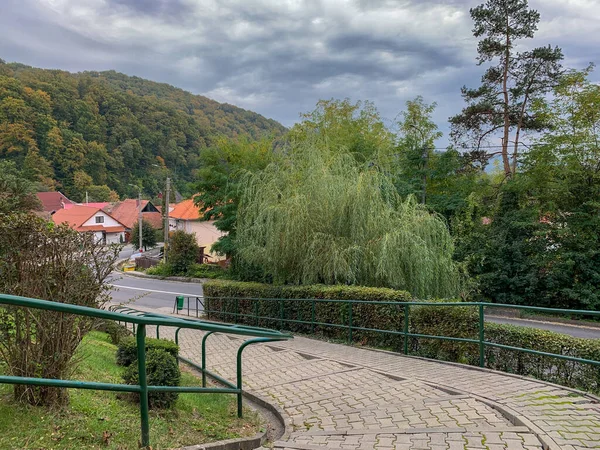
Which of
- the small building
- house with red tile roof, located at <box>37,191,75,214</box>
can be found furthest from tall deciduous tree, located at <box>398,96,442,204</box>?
house with red tile roof, located at <box>37,191,75,214</box>

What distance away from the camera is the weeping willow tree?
37.7 ft

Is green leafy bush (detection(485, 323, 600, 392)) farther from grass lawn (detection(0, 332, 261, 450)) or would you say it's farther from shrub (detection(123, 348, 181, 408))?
shrub (detection(123, 348, 181, 408))

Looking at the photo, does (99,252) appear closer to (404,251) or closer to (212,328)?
(212,328)

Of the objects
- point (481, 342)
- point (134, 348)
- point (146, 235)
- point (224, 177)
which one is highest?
point (224, 177)

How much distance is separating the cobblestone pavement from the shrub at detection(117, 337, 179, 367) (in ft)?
4.44

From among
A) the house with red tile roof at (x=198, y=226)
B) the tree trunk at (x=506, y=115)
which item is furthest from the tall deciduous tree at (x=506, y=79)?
the house with red tile roof at (x=198, y=226)

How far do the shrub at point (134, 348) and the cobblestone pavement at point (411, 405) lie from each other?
135 cm

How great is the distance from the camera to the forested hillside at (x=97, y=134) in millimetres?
71750

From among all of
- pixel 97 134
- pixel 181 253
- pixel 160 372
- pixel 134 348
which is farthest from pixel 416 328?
pixel 97 134

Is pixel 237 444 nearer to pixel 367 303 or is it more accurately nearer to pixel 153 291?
pixel 367 303

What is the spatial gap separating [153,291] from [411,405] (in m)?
26.2

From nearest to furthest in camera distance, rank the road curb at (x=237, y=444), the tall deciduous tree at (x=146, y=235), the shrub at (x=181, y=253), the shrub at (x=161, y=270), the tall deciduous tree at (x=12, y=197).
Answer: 1. the road curb at (x=237, y=444)
2. the tall deciduous tree at (x=12, y=197)
3. the shrub at (x=181, y=253)
4. the shrub at (x=161, y=270)
5. the tall deciduous tree at (x=146, y=235)

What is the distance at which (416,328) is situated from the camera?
842 cm

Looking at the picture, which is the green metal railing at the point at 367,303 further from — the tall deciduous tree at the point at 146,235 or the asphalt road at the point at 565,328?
the tall deciduous tree at the point at 146,235
